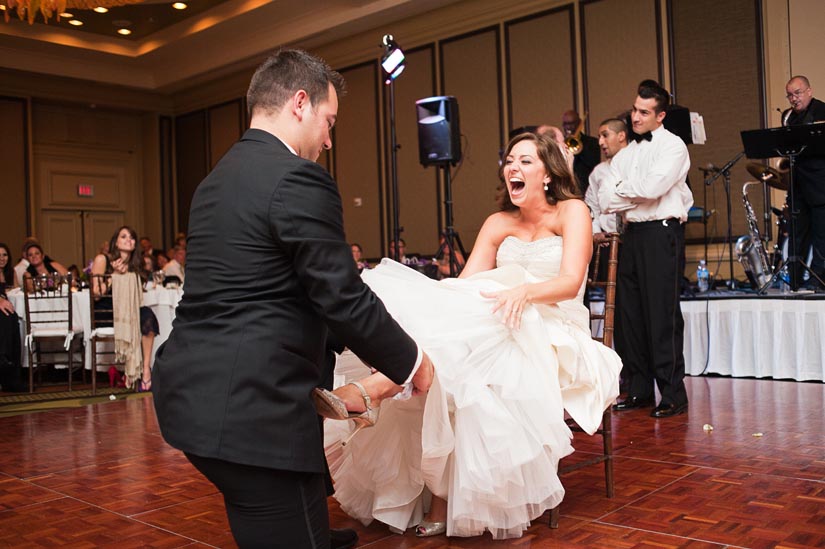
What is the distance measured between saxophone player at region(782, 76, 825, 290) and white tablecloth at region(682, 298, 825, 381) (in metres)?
0.73

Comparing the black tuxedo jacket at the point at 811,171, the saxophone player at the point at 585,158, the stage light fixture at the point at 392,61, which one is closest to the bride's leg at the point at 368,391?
the stage light fixture at the point at 392,61

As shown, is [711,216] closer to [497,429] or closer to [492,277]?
[492,277]

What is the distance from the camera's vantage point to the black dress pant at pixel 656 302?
4203 millimetres

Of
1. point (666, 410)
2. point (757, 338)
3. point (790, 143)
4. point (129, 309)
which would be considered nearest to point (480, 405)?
point (666, 410)

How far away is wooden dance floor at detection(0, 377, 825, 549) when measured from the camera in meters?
2.32

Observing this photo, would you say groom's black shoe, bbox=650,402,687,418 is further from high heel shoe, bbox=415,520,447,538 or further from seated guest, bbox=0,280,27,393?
seated guest, bbox=0,280,27,393

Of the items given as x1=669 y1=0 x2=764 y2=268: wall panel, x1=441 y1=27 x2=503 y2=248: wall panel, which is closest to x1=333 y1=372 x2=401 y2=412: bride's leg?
x1=669 y1=0 x2=764 y2=268: wall panel

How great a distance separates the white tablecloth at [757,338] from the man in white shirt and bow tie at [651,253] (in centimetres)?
161

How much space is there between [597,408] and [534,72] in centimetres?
778

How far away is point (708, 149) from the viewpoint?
823 centimetres

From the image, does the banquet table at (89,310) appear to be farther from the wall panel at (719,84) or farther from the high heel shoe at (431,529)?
the wall panel at (719,84)

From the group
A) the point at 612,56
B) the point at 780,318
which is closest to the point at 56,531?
the point at 780,318

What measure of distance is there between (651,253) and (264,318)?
3.16 meters

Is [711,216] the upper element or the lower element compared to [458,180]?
lower
